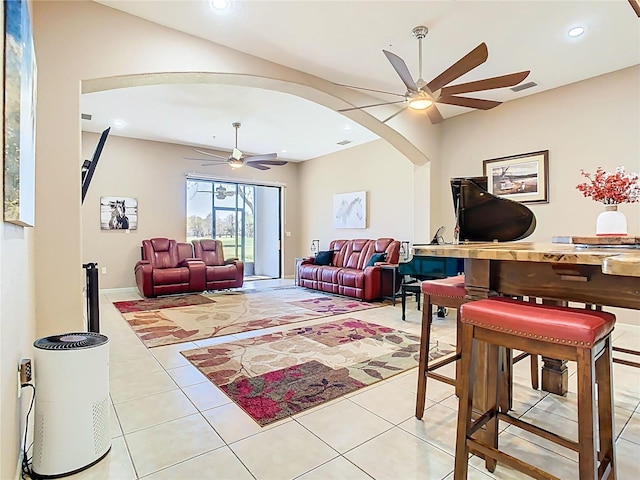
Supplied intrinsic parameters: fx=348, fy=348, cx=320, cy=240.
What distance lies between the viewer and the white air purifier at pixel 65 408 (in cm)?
158

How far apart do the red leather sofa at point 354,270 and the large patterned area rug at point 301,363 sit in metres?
1.70

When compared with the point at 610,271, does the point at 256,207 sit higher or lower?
higher

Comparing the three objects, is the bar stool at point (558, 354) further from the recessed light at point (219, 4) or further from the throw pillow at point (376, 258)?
the throw pillow at point (376, 258)

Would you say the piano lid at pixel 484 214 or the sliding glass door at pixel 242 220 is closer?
the piano lid at pixel 484 214

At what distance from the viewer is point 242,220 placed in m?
9.92

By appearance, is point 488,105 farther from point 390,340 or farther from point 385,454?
point 385,454

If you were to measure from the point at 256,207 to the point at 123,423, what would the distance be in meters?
8.43

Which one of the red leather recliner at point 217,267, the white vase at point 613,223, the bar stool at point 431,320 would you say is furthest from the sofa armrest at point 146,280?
the white vase at point 613,223

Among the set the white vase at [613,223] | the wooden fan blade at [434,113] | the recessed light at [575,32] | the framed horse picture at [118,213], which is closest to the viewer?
the white vase at [613,223]

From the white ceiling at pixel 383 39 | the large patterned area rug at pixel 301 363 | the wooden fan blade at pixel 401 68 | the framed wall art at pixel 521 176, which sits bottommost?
the large patterned area rug at pixel 301 363

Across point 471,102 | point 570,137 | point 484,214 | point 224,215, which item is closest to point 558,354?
point 484,214

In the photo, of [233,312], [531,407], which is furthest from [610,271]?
[233,312]

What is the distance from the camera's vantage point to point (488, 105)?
11.5 feet

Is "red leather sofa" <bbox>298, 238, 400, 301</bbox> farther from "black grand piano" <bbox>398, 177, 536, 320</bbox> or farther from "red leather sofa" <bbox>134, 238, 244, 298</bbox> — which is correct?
"black grand piano" <bbox>398, 177, 536, 320</bbox>
